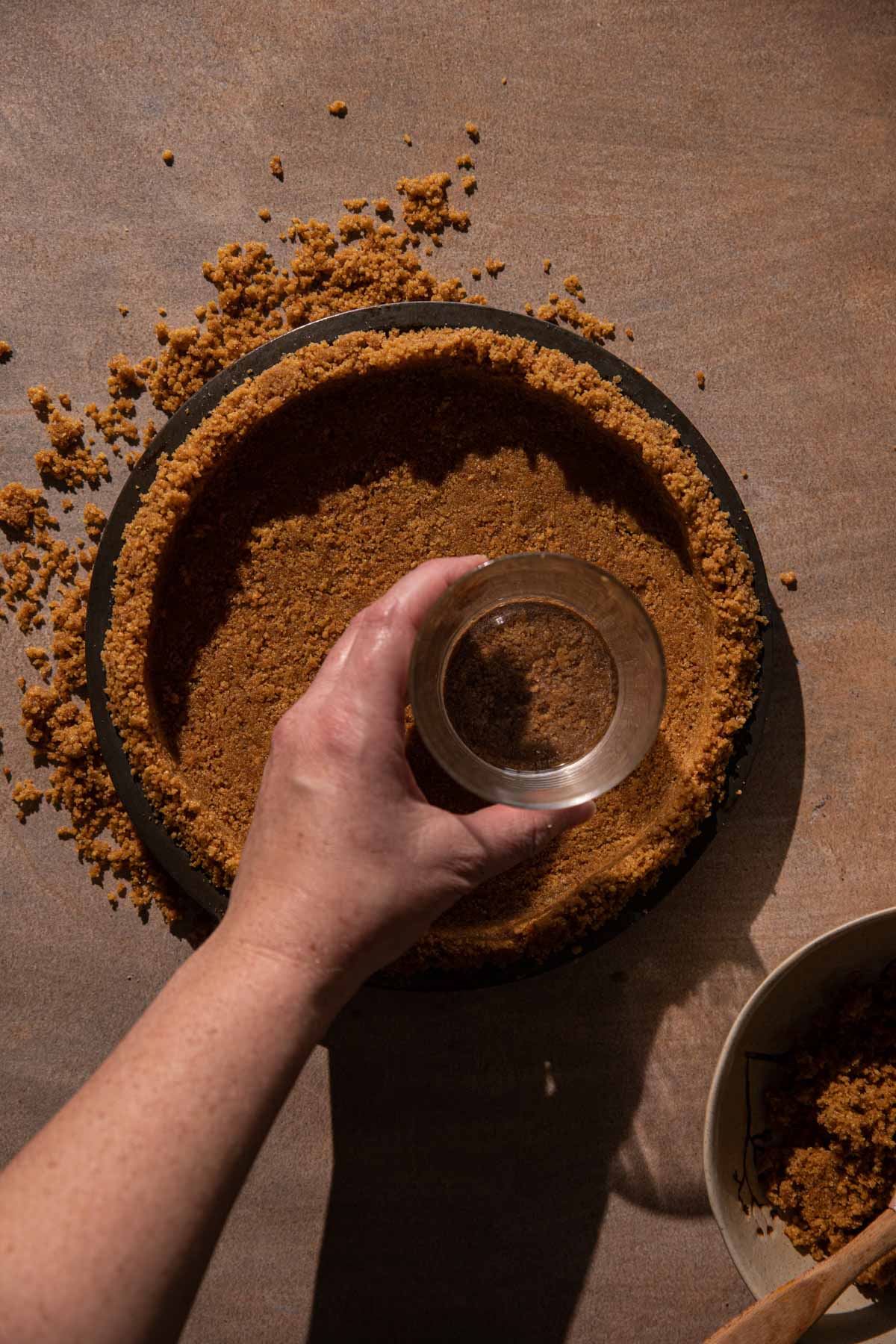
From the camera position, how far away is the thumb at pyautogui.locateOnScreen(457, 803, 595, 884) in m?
0.86

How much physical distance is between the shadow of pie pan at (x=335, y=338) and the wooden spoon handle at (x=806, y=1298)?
390mm

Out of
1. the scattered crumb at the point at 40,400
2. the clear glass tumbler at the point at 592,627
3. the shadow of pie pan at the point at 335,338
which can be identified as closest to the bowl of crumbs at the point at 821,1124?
the shadow of pie pan at the point at 335,338

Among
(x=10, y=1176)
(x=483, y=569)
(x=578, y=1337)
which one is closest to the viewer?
(x=10, y=1176)

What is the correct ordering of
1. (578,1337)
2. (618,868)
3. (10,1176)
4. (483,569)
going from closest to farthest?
1. (10,1176)
2. (483,569)
3. (618,868)
4. (578,1337)

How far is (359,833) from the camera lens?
83cm

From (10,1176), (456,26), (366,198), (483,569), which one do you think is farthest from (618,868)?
(456,26)

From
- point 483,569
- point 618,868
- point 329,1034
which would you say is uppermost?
point 483,569

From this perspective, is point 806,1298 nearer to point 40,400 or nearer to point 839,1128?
point 839,1128

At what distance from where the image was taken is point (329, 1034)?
109 cm

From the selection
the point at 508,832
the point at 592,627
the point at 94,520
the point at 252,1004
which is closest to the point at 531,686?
the point at 592,627

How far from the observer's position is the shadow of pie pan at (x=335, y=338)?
3.31 feet

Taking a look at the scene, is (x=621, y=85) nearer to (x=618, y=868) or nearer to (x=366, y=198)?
(x=366, y=198)

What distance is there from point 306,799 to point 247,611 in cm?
28

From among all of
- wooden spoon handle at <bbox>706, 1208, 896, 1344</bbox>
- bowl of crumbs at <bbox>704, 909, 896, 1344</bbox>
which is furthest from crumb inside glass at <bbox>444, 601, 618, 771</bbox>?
wooden spoon handle at <bbox>706, 1208, 896, 1344</bbox>
